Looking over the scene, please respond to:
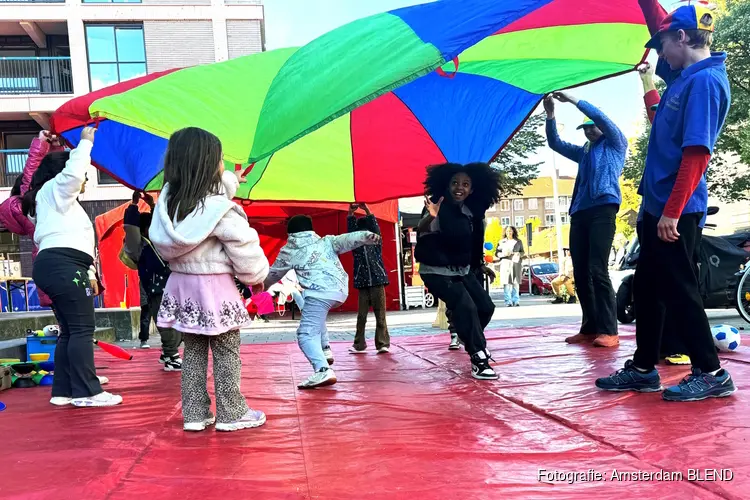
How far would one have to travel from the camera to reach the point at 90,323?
3.81m

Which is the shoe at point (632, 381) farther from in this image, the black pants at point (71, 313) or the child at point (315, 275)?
the black pants at point (71, 313)

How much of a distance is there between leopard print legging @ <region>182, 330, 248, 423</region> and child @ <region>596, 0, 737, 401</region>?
2.31m

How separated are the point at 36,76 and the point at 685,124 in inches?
834

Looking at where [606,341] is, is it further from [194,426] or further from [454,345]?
[194,426]

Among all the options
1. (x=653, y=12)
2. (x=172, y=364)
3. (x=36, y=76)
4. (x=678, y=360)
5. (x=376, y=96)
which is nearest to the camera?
(x=376, y=96)

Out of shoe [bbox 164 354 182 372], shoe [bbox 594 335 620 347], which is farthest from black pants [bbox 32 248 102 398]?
shoe [bbox 594 335 620 347]

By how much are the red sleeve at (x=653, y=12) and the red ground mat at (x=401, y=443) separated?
7.37ft

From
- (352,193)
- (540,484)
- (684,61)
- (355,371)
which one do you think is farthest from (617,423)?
(352,193)

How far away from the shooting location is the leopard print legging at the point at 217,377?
308 centimetres

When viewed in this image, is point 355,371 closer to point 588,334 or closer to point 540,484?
point 588,334

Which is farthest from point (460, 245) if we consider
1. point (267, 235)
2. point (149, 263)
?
point (267, 235)

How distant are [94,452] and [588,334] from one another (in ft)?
14.5

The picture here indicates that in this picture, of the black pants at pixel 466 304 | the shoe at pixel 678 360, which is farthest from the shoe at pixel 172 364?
the shoe at pixel 678 360

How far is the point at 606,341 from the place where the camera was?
5.15 m
